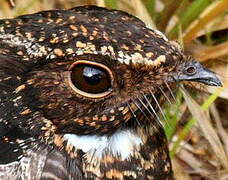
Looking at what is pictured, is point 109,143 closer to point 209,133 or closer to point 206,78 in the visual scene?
point 206,78

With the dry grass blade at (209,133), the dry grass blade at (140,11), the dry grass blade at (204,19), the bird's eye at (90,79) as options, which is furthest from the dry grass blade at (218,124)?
the bird's eye at (90,79)

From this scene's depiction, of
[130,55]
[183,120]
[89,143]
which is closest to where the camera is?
[130,55]

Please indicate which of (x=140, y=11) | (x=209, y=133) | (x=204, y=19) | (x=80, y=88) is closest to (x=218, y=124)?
(x=209, y=133)

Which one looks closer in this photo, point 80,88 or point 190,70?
point 80,88

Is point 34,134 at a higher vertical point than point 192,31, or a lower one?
lower

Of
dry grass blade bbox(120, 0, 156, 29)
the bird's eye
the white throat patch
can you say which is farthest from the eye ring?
dry grass blade bbox(120, 0, 156, 29)

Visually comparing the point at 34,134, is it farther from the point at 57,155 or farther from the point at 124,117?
the point at 124,117

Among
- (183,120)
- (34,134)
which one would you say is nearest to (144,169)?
(34,134)
